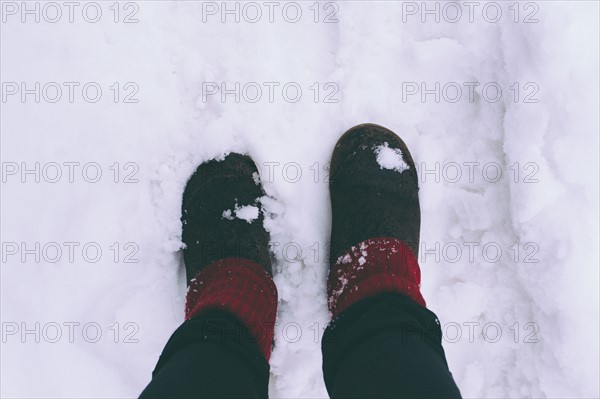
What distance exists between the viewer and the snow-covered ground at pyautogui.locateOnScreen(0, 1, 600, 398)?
3.81 ft

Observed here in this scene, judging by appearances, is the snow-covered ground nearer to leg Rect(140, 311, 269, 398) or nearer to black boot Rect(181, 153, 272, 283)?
black boot Rect(181, 153, 272, 283)

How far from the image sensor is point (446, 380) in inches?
31.1

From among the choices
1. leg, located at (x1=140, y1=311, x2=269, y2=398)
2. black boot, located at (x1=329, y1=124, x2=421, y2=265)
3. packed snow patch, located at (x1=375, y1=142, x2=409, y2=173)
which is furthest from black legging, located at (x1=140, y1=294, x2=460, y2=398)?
packed snow patch, located at (x1=375, y1=142, x2=409, y2=173)

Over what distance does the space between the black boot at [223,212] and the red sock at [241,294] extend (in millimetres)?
52

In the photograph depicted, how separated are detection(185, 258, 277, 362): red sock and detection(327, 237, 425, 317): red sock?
0.51 feet

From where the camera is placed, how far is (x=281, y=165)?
1187 millimetres

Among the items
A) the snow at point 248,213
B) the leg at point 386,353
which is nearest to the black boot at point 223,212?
the snow at point 248,213

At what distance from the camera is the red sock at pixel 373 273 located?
1.04m

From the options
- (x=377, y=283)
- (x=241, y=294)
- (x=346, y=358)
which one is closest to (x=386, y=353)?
(x=346, y=358)

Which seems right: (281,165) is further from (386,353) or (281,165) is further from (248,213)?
(386,353)

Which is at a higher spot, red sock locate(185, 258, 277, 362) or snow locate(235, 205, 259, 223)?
snow locate(235, 205, 259, 223)

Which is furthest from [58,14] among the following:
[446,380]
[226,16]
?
[446,380]

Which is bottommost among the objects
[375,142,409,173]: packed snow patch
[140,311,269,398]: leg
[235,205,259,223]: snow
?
[140,311,269,398]: leg

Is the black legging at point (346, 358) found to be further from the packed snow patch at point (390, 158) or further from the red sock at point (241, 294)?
the packed snow patch at point (390, 158)
